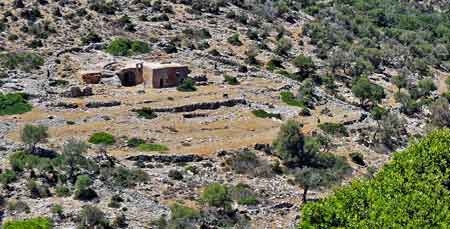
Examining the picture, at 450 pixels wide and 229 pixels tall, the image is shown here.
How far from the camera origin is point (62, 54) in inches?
2635

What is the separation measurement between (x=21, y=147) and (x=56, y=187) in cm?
578

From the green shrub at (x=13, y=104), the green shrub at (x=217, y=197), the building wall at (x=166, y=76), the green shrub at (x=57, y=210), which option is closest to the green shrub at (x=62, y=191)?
the green shrub at (x=57, y=210)

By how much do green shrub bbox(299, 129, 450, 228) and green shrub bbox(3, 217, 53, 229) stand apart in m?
16.0

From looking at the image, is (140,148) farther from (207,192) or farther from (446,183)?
(446,183)

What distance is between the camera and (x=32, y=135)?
48.9 m

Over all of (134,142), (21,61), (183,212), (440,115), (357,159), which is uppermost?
(21,61)

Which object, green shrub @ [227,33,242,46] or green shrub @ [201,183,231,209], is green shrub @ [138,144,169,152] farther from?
green shrub @ [227,33,242,46]

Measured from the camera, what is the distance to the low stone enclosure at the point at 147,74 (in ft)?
206

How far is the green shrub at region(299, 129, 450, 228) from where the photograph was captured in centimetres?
2783

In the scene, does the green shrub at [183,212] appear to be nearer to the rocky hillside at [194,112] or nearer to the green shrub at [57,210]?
the rocky hillside at [194,112]

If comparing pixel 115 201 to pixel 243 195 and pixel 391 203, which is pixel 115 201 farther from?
pixel 391 203

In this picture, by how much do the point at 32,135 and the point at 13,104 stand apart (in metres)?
8.05

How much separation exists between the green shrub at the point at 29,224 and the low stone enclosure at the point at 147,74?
933 inches

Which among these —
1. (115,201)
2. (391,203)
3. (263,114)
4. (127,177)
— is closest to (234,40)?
(263,114)
